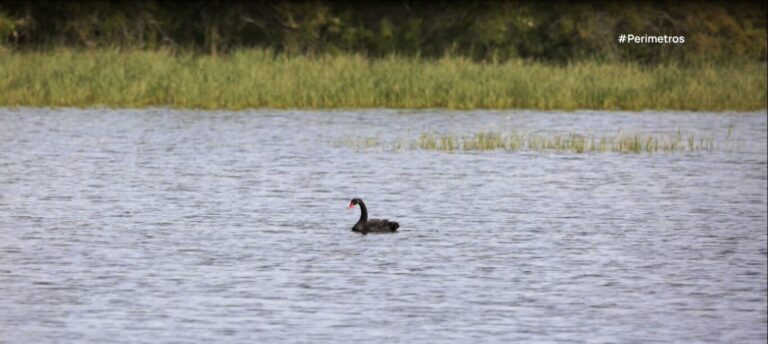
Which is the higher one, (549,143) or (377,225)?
(549,143)

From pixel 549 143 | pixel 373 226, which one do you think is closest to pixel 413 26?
pixel 549 143

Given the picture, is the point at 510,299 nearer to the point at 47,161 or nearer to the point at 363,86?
the point at 47,161

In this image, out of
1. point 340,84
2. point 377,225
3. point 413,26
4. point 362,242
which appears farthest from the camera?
point 413,26

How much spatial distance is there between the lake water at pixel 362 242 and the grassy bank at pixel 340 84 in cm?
337

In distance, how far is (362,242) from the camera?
1455 cm

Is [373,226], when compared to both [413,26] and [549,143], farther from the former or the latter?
[413,26]

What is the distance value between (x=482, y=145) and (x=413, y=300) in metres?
12.6

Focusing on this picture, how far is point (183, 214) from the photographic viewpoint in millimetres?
16312

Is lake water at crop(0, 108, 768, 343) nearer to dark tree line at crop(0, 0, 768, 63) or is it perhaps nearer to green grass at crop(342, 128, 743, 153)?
green grass at crop(342, 128, 743, 153)

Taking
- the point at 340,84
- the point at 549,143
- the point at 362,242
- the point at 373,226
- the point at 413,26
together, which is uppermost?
the point at 413,26

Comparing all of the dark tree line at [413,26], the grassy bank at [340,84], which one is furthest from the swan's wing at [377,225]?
the dark tree line at [413,26]

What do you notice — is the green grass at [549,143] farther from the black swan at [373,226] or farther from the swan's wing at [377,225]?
the swan's wing at [377,225]

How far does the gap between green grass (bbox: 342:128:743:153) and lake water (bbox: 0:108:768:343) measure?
46 cm

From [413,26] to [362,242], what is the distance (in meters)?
29.2
